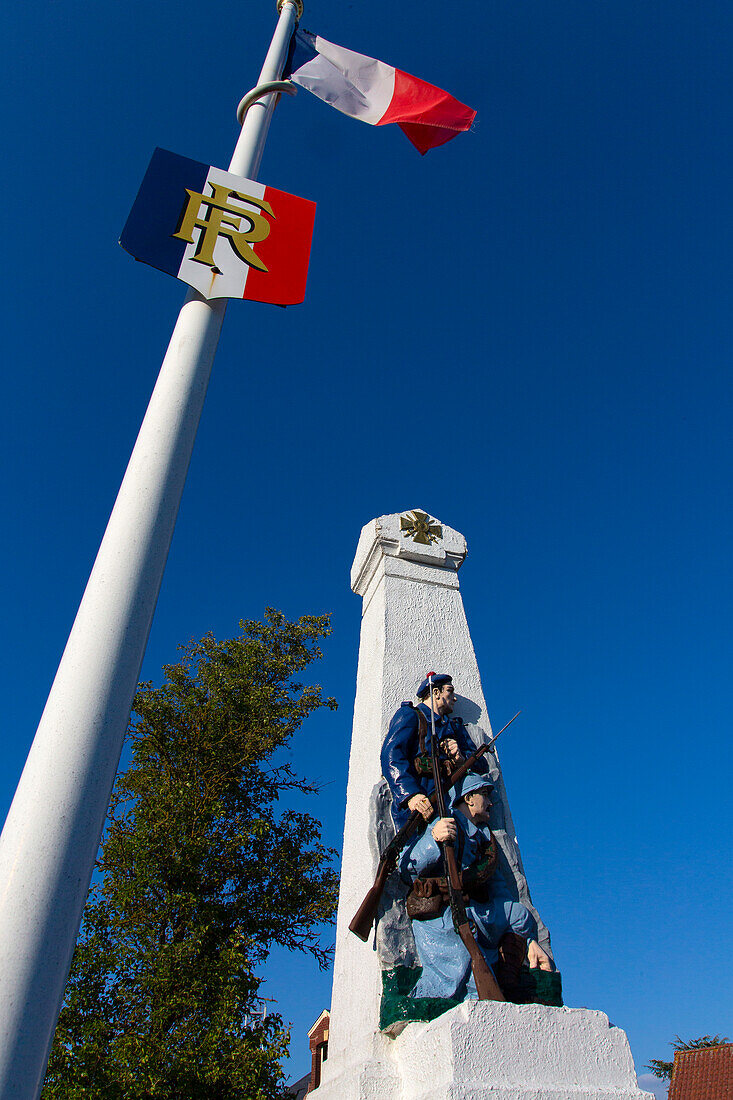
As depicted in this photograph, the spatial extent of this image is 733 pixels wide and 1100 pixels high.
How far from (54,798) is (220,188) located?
3.93 m

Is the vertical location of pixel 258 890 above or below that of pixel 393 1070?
above

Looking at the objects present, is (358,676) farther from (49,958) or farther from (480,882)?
(49,958)

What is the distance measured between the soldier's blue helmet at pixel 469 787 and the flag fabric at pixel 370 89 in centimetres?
549

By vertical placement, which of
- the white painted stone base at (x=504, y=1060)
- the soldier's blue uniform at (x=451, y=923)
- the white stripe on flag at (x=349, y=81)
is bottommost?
the white painted stone base at (x=504, y=1060)

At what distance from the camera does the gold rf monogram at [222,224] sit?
13.8 feet

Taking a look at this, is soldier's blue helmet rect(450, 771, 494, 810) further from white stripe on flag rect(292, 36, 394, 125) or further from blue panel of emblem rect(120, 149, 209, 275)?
white stripe on flag rect(292, 36, 394, 125)

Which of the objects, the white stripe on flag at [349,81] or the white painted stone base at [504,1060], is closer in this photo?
the white painted stone base at [504,1060]

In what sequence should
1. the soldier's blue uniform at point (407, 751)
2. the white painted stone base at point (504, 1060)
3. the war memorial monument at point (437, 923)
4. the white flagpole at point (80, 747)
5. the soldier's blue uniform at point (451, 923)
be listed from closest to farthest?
the white flagpole at point (80, 747), the white painted stone base at point (504, 1060), the war memorial monument at point (437, 923), the soldier's blue uniform at point (451, 923), the soldier's blue uniform at point (407, 751)

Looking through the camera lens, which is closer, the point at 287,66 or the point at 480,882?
the point at 480,882

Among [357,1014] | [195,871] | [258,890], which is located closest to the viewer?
[357,1014]

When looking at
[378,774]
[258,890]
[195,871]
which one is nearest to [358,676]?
[378,774]

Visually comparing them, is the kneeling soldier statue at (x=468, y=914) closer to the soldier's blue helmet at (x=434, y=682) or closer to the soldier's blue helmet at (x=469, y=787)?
the soldier's blue helmet at (x=469, y=787)

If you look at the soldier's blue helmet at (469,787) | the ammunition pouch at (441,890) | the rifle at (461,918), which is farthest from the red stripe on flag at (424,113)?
the ammunition pouch at (441,890)

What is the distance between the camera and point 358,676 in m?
5.33
